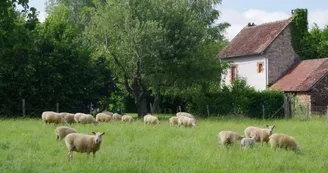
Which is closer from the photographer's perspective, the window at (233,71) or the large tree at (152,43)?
the large tree at (152,43)

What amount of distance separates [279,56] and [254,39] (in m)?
3.70

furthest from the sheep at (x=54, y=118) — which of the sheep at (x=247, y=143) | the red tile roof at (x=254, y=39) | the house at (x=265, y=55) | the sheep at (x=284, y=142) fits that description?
the red tile roof at (x=254, y=39)

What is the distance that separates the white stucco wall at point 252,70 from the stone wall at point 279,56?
547 mm

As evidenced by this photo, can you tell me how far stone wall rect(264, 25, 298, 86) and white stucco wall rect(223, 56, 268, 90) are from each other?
547 mm

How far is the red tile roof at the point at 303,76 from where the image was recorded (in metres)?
38.7

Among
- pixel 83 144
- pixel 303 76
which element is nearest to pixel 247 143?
pixel 83 144

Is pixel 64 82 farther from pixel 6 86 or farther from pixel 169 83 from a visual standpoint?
pixel 169 83

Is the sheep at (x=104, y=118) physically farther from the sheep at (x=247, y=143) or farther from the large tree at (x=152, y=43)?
the sheep at (x=247, y=143)

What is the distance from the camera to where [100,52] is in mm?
34219

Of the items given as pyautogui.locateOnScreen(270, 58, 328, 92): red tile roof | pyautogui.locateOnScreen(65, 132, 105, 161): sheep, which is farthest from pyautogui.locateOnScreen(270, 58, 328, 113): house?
pyautogui.locateOnScreen(65, 132, 105, 161): sheep

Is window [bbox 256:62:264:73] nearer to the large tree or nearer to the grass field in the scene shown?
the large tree

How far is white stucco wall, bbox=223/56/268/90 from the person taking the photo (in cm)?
4472

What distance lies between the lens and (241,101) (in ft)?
117

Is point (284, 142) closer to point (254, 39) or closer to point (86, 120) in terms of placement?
point (86, 120)
